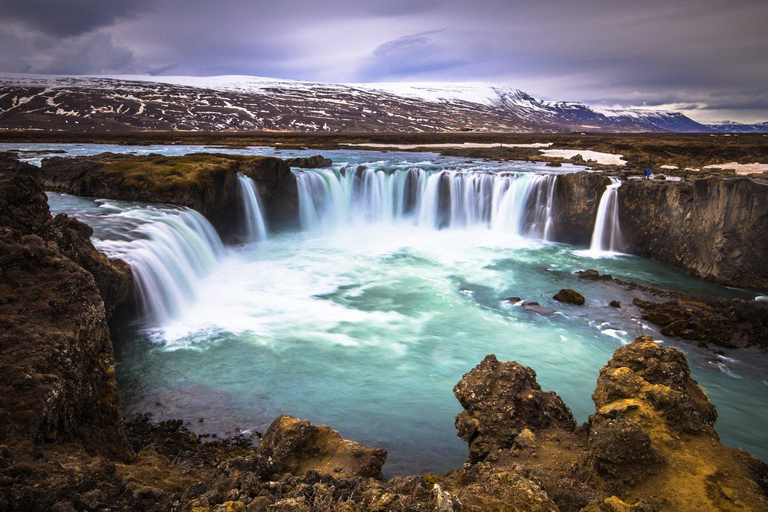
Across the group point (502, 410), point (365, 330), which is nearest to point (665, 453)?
point (502, 410)

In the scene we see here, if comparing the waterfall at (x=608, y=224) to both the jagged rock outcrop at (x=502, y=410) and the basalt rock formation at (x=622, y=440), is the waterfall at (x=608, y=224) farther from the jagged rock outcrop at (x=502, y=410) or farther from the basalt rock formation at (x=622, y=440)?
the jagged rock outcrop at (x=502, y=410)

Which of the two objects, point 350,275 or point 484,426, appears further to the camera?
point 350,275

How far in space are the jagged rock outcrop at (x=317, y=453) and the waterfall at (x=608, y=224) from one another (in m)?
21.8

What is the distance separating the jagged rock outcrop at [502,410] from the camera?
6445 mm

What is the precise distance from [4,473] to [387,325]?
11.7 metres

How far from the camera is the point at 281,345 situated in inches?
519

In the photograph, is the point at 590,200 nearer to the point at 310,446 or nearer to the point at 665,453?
the point at 665,453

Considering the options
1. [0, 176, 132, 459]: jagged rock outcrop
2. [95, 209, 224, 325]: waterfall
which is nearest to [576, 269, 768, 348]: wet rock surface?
[0, 176, 132, 459]: jagged rock outcrop

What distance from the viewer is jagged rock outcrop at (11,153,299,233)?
21.5 m

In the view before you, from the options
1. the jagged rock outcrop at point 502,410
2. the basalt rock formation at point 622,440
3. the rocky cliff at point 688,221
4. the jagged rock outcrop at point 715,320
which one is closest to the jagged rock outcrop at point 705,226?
the rocky cliff at point 688,221

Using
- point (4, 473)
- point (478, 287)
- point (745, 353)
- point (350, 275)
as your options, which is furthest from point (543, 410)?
point (350, 275)

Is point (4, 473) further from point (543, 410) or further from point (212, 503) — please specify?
point (543, 410)

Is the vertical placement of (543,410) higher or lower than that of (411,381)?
higher

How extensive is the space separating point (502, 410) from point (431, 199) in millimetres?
24875
